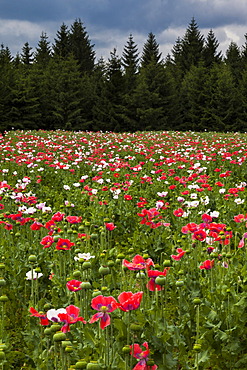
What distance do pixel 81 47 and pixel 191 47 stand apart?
12.8 m

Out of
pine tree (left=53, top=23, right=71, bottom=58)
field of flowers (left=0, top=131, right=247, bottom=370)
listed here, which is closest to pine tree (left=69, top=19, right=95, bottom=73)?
pine tree (left=53, top=23, right=71, bottom=58)

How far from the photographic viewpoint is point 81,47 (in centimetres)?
4372

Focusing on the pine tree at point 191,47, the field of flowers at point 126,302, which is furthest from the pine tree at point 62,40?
the field of flowers at point 126,302

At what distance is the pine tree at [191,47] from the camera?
146 ft

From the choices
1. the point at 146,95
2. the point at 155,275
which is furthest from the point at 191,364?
the point at 146,95

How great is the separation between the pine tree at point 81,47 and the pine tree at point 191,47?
11.0 metres

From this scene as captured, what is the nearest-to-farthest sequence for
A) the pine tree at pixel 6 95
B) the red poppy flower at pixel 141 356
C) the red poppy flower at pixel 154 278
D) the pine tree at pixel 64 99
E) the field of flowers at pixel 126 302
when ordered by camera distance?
the red poppy flower at pixel 141 356 → the field of flowers at pixel 126 302 → the red poppy flower at pixel 154 278 → the pine tree at pixel 6 95 → the pine tree at pixel 64 99

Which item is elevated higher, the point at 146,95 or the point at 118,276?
the point at 146,95

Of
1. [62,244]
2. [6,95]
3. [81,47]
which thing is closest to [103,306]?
[62,244]

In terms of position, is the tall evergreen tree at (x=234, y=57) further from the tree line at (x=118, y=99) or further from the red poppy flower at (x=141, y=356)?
the red poppy flower at (x=141, y=356)

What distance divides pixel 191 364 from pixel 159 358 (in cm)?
74

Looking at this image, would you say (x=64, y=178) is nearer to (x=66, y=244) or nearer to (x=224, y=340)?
(x=66, y=244)

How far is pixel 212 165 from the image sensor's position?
8344 millimetres

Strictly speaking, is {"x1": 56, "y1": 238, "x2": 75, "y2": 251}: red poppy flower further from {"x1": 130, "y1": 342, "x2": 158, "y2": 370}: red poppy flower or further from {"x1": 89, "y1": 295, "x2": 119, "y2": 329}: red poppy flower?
{"x1": 130, "y1": 342, "x2": 158, "y2": 370}: red poppy flower
